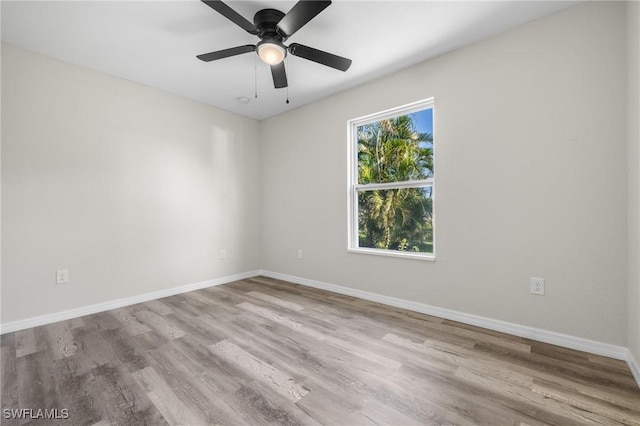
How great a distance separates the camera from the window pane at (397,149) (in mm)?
2814

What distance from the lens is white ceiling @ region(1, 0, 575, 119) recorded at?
1.96 meters

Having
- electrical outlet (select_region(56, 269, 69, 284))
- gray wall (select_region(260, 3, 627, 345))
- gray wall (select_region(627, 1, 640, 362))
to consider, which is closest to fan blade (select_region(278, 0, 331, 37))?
gray wall (select_region(260, 3, 627, 345))

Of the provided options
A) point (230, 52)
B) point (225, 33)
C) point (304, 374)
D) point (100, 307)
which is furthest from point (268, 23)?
point (100, 307)

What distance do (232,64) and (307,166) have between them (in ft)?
4.92

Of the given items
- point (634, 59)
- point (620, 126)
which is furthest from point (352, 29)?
point (620, 126)

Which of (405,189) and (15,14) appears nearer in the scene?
(15,14)

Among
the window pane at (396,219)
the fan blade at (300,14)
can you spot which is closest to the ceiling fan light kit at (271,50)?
→ the fan blade at (300,14)

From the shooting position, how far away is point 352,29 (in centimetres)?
220

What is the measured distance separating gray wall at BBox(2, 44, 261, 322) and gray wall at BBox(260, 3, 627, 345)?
223 centimetres

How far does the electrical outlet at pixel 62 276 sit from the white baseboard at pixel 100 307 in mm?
289

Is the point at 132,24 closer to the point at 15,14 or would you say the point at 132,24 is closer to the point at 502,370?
the point at 15,14

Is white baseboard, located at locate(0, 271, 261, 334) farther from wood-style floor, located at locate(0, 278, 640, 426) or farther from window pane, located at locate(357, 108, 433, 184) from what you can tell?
window pane, located at locate(357, 108, 433, 184)

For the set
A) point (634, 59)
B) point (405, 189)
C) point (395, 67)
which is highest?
point (395, 67)

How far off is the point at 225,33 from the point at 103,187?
2007 mm
